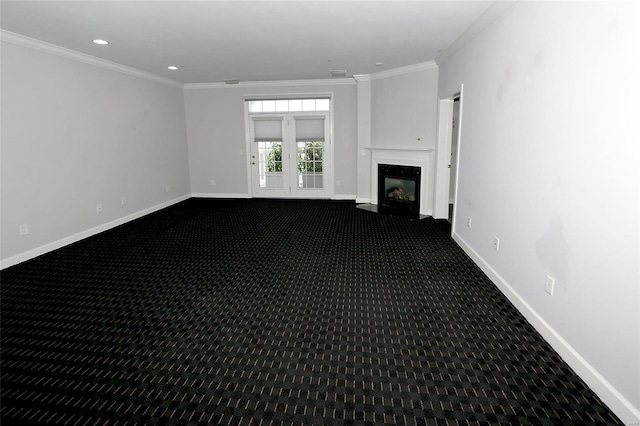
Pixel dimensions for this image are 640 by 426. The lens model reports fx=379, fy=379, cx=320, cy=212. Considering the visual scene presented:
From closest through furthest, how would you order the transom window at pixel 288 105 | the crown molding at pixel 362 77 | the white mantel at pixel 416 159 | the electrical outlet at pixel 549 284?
the electrical outlet at pixel 549 284 → the white mantel at pixel 416 159 → the crown molding at pixel 362 77 → the transom window at pixel 288 105

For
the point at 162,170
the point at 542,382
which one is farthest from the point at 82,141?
the point at 542,382

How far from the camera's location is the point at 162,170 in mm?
7867

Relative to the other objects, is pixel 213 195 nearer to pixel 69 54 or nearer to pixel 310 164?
pixel 310 164

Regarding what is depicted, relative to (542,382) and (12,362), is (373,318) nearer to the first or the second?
(542,382)

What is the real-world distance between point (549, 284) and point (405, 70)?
516 centimetres

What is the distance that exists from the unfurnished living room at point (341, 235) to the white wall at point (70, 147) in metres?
0.03

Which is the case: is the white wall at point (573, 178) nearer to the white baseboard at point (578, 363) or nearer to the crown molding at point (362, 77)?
the white baseboard at point (578, 363)

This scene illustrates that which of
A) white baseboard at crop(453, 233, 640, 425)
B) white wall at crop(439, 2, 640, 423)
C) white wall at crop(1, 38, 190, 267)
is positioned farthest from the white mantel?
white wall at crop(1, 38, 190, 267)

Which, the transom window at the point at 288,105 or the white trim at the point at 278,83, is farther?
the transom window at the point at 288,105

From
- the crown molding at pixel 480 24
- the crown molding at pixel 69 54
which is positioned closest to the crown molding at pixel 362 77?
the crown molding at pixel 480 24

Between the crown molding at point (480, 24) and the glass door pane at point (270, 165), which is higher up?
the crown molding at point (480, 24)

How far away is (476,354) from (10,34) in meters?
5.82

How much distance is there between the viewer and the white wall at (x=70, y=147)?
452cm

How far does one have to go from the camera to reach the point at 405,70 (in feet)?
22.6
